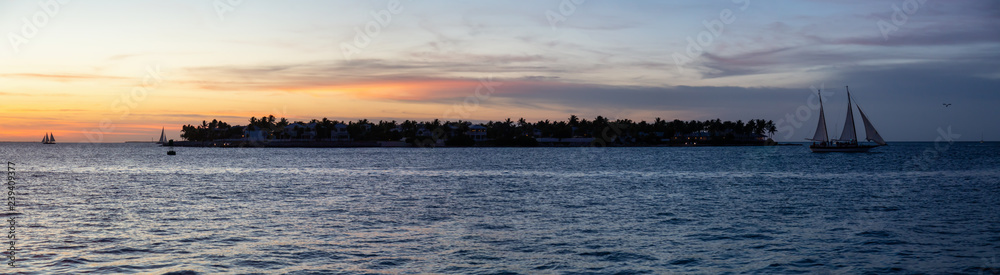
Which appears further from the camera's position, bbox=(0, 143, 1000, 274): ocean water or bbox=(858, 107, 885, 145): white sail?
bbox=(858, 107, 885, 145): white sail

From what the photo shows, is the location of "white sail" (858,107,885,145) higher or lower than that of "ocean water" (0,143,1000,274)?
higher

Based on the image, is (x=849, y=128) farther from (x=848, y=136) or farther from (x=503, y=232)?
(x=503, y=232)

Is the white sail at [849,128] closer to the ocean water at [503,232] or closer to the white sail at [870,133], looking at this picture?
the white sail at [870,133]

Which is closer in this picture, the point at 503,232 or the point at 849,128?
the point at 503,232

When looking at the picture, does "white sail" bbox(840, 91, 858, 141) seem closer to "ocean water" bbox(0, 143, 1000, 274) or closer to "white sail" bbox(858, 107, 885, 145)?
"white sail" bbox(858, 107, 885, 145)

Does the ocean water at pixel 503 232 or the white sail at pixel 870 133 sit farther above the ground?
the white sail at pixel 870 133

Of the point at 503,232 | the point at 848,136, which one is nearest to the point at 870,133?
the point at 848,136

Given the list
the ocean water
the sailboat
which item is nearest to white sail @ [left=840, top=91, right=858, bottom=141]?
the sailboat

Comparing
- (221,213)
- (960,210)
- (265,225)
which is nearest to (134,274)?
(265,225)

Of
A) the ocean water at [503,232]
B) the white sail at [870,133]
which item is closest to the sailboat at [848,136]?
the white sail at [870,133]

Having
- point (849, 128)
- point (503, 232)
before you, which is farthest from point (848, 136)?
point (503, 232)

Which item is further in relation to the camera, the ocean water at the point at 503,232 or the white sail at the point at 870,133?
the white sail at the point at 870,133

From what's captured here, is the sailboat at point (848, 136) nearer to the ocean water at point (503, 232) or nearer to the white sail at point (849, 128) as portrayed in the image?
the white sail at point (849, 128)

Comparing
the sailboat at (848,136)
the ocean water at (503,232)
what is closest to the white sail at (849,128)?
the sailboat at (848,136)
